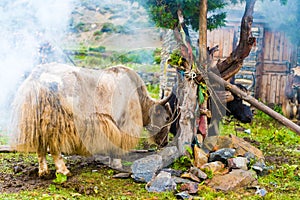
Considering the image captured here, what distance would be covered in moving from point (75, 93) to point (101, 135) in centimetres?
69

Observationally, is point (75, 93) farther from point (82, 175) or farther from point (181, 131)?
point (181, 131)

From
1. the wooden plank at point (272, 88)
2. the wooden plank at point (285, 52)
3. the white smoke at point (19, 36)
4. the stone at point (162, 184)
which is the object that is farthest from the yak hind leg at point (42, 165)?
the wooden plank at point (285, 52)

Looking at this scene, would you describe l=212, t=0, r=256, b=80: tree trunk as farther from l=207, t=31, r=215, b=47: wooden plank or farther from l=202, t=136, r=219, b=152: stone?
l=207, t=31, r=215, b=47: wooden plank

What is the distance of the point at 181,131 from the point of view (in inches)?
233

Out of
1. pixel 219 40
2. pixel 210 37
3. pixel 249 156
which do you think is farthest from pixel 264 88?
pixel 249 156

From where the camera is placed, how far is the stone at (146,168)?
17.1 ft

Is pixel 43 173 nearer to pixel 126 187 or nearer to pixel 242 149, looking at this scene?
pixel 126 187

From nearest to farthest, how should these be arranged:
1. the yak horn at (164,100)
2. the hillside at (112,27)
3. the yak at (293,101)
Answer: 1. the yak horn at (164,100)
2. the yak at (293,101)
3. the hillside at (112,27)

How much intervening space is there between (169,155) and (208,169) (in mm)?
611

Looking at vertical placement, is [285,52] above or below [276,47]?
below

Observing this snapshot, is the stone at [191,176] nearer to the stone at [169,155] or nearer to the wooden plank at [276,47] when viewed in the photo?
the stone at [169,155]

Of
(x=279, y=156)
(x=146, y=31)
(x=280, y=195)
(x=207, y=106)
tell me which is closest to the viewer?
(x=280, y=195)

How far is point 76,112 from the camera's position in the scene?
5133 mm

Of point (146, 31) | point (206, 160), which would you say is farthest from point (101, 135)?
point (146, 31)
